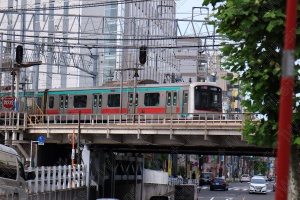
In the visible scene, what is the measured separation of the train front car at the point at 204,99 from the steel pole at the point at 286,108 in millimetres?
35379

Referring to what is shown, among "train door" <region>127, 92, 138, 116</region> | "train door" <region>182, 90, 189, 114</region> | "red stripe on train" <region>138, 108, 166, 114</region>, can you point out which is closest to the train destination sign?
"train door" <region>127, 92, 138, 116</region>

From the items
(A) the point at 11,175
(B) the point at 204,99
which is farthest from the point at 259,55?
(B) the point at 204,99

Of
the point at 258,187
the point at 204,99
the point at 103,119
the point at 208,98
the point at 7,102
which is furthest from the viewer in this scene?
the point at 258,187

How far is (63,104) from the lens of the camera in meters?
50.2

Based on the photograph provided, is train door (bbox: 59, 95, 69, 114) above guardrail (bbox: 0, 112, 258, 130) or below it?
above

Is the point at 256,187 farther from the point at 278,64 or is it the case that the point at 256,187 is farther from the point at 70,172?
the point at 278,64

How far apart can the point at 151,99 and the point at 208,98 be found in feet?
12.8

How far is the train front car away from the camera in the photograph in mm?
44375

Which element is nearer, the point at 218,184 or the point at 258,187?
the point at 258,187

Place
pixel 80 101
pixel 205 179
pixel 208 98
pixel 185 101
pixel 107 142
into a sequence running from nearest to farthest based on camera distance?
pixel 107 142 → pixel 185 101 → pixel 208 98 → pixel 80 101 → pixel 205 179

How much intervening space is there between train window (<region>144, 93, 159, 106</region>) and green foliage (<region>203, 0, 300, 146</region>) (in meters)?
29.9

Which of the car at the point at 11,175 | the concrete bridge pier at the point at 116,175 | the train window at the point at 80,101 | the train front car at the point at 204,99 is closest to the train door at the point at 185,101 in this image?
the train front car at the point at 204,99

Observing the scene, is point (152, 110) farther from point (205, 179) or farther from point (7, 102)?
point (205, 179)

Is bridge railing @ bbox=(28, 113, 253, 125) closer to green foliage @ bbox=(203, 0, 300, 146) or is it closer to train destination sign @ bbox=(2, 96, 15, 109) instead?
train destination sign @ bbox=(2, 96, 15, 109)
